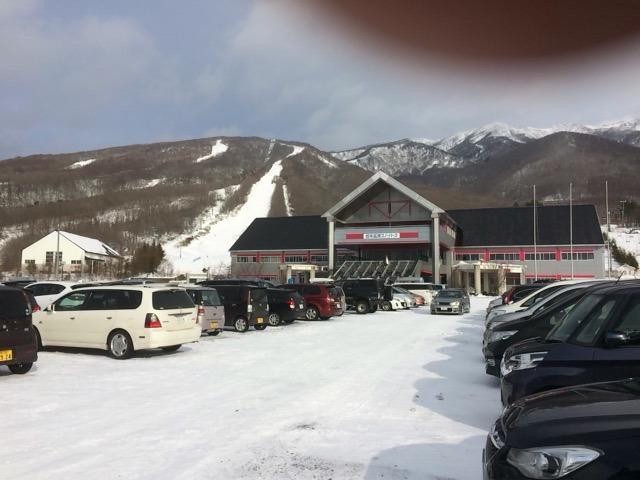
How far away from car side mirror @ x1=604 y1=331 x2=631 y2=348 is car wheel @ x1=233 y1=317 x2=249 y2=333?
1495 centimetres

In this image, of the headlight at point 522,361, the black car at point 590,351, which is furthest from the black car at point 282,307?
the black car at point 590,351

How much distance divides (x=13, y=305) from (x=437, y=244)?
5308cm

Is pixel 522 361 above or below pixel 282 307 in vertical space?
above

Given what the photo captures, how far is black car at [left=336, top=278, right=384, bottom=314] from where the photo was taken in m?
30.8

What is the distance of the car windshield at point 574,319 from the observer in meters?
6.32

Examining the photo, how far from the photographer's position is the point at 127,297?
515 inches

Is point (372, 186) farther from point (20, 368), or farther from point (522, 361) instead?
point (522, 361)

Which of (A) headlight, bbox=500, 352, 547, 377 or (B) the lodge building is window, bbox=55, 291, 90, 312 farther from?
(B) the lodge building

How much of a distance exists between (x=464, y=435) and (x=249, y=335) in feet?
40.9

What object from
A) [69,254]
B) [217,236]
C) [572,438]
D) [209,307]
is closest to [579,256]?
[209,307]

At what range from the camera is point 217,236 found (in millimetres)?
138500

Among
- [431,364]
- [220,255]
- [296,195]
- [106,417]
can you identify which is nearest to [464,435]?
[106,417]

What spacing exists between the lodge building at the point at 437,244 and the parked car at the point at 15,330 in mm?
50010

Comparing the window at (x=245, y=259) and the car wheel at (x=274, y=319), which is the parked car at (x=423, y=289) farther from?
the window at (x=245, y=259)
